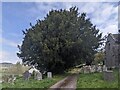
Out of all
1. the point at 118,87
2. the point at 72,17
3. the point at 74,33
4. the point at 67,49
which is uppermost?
the point at 72,17

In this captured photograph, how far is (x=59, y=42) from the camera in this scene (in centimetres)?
2673

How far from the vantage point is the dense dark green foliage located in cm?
2650

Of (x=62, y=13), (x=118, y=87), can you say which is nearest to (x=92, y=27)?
(x=62, y=13)

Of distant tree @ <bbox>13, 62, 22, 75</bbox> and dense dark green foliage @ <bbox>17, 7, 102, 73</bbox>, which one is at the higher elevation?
dense dark green foliage @ <bbox>17, 7, 102, 73</bbox>

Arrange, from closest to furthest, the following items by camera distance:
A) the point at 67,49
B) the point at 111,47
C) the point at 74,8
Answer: the point at 67,49, the point at 74,8, the point at 111,47

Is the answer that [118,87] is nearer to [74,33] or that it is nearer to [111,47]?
[74,33]

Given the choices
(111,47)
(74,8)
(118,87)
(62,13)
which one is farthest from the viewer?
(111,47)

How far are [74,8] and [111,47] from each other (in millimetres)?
10917

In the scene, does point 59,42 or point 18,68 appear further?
point 18,68

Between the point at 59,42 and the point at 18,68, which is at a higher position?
the point at 59,42

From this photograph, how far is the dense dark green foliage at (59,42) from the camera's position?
26495 mm

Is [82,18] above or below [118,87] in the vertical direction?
above

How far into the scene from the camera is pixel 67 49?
2689 cm

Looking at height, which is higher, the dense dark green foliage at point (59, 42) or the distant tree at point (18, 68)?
the dense dark green foliage at point (59, 42)
